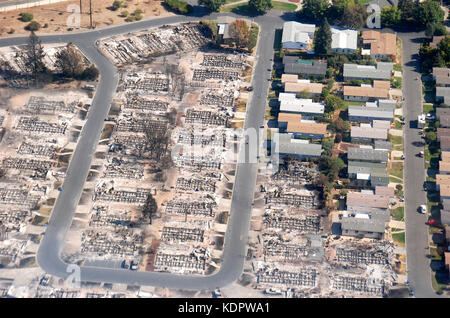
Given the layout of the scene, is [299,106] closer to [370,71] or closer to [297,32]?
[370,71]

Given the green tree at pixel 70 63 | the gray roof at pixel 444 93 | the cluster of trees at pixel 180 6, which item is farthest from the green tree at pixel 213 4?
the gray roof at pixel 444 93

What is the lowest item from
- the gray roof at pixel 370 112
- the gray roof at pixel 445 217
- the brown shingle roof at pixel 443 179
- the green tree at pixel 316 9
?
the gray roof at pixel 445 217

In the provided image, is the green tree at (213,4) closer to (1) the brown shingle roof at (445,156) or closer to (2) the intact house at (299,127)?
(2) the intact house at (299,127)

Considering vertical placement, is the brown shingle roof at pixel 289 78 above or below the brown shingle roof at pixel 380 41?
below

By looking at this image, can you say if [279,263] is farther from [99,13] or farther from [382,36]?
[99,13]

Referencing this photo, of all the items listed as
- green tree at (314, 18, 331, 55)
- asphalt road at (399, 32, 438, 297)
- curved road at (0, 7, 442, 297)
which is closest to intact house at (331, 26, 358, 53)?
green tree at (314, 18, 331, 55)

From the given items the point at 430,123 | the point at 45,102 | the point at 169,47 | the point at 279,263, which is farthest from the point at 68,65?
the point at 430,123
